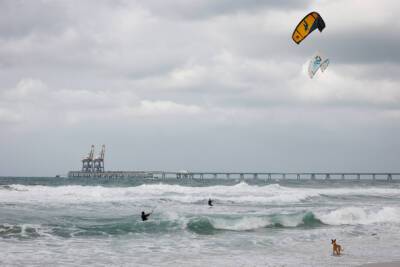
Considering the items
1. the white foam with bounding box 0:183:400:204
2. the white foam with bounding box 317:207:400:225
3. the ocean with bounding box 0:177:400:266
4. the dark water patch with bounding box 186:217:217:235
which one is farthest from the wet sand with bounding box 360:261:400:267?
the white foam with bounding box 0:183:400:204

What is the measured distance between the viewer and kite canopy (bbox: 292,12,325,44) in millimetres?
18047

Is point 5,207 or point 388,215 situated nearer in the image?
point 388,215

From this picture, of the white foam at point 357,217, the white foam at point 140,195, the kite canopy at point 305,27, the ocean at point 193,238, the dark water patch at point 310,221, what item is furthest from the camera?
the white foam at point 140,195

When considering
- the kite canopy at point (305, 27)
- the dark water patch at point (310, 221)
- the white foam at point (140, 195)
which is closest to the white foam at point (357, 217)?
the dark water patch at point (310, 221)

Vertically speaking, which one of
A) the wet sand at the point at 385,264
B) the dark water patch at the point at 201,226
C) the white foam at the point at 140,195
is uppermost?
the white foam at the point at 140,195

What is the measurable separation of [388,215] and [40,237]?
49.4 feet

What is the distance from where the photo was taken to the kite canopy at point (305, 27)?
59.2ft

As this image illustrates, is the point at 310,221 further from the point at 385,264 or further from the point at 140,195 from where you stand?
the point at 140,195

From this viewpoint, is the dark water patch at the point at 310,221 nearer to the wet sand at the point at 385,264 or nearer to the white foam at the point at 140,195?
the wet sand at the point at 385,264

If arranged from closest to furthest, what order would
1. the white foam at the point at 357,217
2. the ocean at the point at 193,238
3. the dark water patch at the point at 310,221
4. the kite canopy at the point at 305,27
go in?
the ocean at the point at 193,238 → the kite canopy at the point at 305,27 → the dark water patch at the point at 310,221 → the white foam at the point at 357,217

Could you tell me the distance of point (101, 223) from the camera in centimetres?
2031

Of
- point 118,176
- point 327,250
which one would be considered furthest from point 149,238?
point 118,176

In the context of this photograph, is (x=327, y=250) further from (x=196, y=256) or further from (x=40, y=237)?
(x=40, y=237)

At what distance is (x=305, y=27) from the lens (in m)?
18.3
